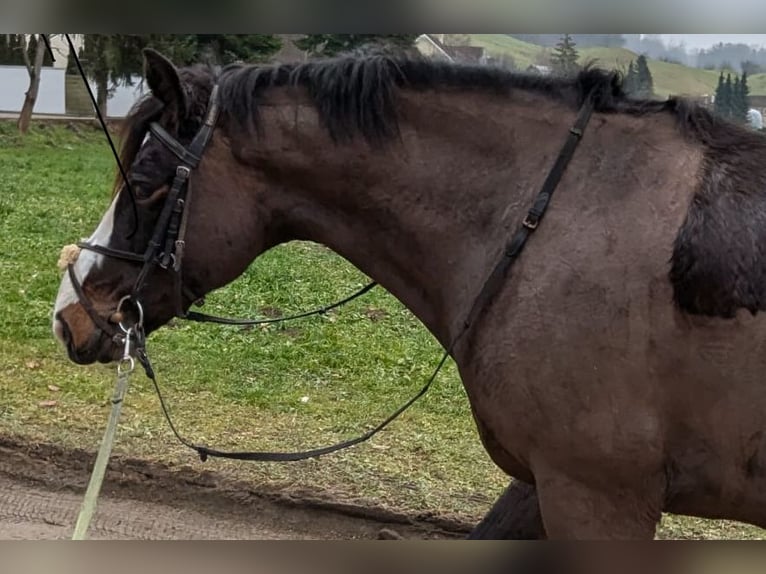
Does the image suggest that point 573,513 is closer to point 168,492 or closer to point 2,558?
point 2,558

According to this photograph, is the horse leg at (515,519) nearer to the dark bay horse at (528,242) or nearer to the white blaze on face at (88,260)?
the dark bay horse at (528,242)

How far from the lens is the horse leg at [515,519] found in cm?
330

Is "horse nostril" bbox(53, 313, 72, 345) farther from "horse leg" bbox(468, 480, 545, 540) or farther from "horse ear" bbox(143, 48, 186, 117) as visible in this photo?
"horse leg" bbox(468, 480, 545, 540)

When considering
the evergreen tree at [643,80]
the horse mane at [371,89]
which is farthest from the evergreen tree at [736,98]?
the horse mane at [371,89]

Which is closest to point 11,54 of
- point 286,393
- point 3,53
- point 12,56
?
point 12,56

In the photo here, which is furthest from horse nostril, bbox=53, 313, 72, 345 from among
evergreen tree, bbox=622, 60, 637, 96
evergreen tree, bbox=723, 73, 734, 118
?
evergreen tree, bbox=723, 73, 734, 118

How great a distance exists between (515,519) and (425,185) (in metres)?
1.30

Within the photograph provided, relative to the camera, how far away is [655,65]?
394 centimetres

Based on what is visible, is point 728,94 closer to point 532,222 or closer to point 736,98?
A: point 736,98

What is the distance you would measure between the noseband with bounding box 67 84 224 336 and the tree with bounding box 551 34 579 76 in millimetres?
1134

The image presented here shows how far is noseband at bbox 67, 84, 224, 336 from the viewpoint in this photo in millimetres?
2820

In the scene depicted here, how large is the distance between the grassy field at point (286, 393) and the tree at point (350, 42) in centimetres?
219

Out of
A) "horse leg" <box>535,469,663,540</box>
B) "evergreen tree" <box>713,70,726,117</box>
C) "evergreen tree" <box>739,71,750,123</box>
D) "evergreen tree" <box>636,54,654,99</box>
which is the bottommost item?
"horse leg" <box>535,469,663,540</box>
